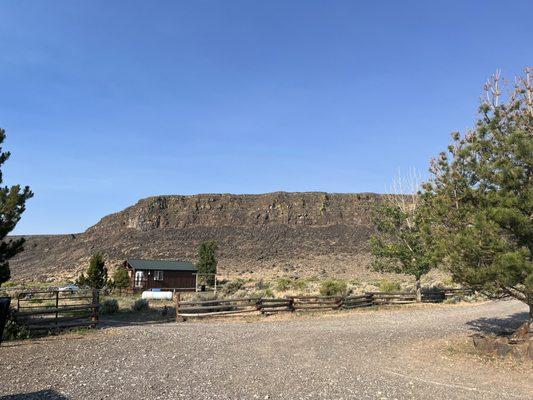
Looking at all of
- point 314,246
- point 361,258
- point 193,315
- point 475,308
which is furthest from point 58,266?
point 475,308

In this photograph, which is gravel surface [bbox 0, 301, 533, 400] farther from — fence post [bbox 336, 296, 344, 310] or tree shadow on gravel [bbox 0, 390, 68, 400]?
fence post [bbox 336, 296, 344, 310]

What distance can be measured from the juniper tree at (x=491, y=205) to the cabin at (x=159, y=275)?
142 feet

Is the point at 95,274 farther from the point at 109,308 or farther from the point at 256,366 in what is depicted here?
the point at 256,366

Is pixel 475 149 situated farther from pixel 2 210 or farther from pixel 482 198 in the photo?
pixel 2 210

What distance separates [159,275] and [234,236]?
41404 mm

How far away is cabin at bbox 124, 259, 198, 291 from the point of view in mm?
52500

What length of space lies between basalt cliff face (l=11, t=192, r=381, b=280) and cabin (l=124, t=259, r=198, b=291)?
14.5m

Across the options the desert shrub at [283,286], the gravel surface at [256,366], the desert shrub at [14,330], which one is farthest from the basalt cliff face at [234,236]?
the desert shrub at [14,330]

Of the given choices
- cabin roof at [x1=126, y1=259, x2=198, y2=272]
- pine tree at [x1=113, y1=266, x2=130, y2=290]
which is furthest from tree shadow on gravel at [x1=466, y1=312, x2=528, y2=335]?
cabin roof at [x1=126, y1=259, x2=198, y2=272]

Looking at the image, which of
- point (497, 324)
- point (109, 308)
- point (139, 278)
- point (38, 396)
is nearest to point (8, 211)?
point (38, 396)

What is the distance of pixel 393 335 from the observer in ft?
52.5

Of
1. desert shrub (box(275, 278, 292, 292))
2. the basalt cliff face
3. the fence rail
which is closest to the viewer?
the fence rail

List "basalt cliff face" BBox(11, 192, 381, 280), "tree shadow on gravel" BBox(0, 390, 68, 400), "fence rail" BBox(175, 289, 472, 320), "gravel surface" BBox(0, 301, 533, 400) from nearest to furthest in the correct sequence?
"tree shadow on gravel" BBox(0, 390, 68, 400), "gravel surface" BBox(0, 301, 533, 400), "fence rail" BBox(175, 289, 472, 320), "basalt cliff face" BBox(11, 192, 381, 280)

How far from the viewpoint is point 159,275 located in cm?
5341
